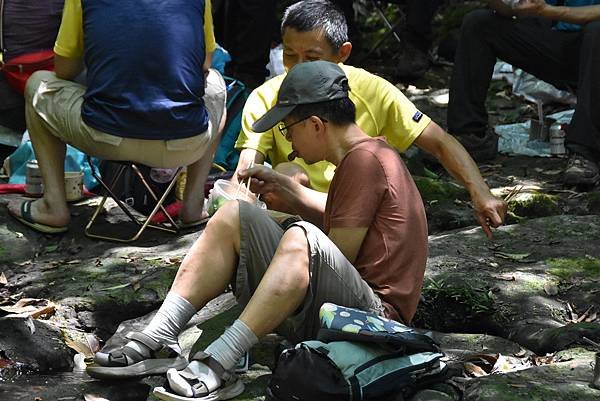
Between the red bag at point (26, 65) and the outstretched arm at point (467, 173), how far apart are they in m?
2.88

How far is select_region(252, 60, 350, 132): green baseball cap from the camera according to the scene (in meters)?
4.27

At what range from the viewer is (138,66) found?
18.9 ft

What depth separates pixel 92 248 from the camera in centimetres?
616

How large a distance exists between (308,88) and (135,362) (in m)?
1.22

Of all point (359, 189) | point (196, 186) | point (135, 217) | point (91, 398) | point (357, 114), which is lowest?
point (135, 217)

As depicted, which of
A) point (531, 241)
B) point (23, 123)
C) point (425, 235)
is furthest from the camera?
point (23, 123)

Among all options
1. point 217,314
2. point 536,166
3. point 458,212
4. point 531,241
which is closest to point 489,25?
point 536,166

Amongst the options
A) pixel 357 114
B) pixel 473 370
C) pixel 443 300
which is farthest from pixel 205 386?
pixel 357 114

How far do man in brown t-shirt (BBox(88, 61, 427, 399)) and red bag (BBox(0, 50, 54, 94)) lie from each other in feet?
10.0

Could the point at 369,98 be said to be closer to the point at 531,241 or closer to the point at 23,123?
the point at 531,241

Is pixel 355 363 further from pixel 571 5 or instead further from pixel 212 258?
pixel 571 5

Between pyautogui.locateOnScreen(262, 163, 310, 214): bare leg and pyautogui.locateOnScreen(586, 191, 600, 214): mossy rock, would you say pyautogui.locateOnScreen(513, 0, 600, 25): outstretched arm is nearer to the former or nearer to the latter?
pyautogui.locateOnScreen(586, 191, 600, 214): mossy rock

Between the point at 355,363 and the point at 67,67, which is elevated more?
the point at 67,67

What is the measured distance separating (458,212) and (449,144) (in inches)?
55.4
